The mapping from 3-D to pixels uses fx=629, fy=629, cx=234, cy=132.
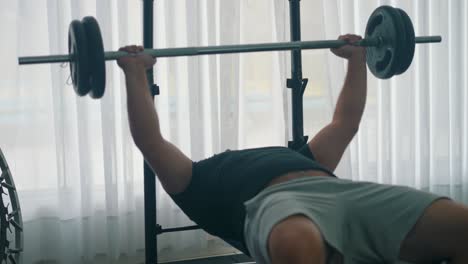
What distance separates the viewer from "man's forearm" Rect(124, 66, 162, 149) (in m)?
1.82

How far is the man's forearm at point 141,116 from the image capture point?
71.8 inches

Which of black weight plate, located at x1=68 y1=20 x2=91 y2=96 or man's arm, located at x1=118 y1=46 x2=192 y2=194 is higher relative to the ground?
black weight plate, located at x1=68 y1=20 x2=91 y2=96

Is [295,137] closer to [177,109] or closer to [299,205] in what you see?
[177,109]

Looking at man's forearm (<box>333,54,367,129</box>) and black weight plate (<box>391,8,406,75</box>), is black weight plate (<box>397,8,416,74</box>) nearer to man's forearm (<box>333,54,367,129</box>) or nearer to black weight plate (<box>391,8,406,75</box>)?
black weight plate (<box>391,8,406,75</box>)

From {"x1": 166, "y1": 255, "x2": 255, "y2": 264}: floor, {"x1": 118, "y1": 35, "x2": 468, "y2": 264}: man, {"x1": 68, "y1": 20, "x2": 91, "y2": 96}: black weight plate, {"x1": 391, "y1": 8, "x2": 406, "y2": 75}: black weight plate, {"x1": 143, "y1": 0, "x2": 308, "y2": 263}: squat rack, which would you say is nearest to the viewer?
{"x1": 118, "y1": 35, "x2": 468, "y2": 264}: man

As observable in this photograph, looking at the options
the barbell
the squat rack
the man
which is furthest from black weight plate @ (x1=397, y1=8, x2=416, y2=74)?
the squat rack

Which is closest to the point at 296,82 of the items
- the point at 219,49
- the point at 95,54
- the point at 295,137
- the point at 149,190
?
the point at 295,137

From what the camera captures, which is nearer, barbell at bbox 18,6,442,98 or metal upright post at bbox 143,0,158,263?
barbell at bbox 18,6,442,98

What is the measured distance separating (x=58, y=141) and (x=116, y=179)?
1.00 feet

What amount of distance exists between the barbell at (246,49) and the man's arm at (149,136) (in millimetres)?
77

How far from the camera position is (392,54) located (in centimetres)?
206

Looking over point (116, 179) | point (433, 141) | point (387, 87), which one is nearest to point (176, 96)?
point (116, 179)

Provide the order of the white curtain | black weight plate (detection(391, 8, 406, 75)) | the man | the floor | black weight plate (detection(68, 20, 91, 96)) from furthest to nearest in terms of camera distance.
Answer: the floor → the white curtain → black weight plate (detection(391, 8, 406, 75)) → black weight plate (detection(68, 20, 91, 96)) → the man

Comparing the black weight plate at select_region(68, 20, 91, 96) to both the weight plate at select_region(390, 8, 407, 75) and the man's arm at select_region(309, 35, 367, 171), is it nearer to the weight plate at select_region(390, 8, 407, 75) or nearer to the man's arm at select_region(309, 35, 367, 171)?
the man's arm at select_region(309, 35, 367, 171)
